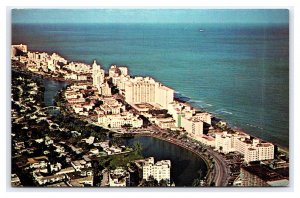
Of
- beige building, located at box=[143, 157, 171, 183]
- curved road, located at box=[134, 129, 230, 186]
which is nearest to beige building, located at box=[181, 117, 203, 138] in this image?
curved road, located at box=[134, 129, 230, 186]

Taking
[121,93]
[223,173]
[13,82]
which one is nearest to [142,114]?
[121,93]

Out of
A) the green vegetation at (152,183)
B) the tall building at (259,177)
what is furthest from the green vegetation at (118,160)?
the tall building at (259,177)

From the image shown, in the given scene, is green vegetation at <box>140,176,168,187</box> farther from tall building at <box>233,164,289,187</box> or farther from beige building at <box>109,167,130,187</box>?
tall building at <box>233,164,289,187</box>

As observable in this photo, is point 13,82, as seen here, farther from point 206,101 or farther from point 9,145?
point 206,101

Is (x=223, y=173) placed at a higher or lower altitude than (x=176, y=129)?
lower

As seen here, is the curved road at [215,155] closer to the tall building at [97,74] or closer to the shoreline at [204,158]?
the shoreline at [204,158]

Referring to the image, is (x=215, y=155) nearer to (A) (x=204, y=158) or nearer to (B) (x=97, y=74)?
(A) (x=204, y=158)
